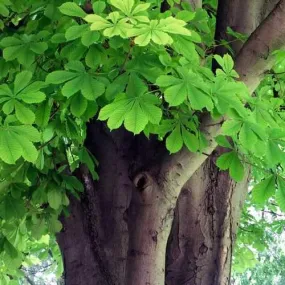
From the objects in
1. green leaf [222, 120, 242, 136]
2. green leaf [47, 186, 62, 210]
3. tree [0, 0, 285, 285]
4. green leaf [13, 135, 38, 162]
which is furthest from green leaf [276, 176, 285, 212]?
green leaf [47, 186, 62, 210]

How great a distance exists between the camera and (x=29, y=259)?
3365mm

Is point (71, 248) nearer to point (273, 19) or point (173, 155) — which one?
point (173, 155)

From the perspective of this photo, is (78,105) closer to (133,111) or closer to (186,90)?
(133,111)

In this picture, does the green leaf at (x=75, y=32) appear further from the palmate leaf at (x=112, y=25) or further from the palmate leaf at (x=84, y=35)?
the palmate leaf at (x=112, y=25)

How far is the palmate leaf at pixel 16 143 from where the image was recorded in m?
1.18

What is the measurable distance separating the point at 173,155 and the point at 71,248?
0.79 metres

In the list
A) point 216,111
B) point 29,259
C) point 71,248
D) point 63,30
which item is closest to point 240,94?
point 216,111

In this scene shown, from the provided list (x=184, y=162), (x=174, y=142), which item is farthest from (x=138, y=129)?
(x=184, y=162)

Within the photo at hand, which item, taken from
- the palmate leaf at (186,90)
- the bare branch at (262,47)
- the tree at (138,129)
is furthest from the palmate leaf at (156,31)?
the bare branch at (262,47)

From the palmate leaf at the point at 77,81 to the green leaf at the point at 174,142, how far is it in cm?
31

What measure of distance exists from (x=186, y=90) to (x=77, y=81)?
29cm

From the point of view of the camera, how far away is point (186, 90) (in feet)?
4.17

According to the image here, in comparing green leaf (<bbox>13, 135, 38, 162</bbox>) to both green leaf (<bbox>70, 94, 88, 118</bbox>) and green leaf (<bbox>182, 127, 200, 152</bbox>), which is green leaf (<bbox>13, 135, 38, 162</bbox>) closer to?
green leaf (<bbox>70, 94, 88, 118</bbox>)

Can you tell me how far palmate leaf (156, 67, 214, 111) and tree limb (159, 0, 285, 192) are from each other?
17.0 inches
